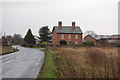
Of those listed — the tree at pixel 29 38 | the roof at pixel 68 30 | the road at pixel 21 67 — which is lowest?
the road at pixel 21 67

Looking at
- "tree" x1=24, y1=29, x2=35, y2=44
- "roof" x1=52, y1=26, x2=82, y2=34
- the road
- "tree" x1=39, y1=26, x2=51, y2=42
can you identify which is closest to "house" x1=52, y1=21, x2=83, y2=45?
"roof" x1=52, y1=26, x2=82, y2=34

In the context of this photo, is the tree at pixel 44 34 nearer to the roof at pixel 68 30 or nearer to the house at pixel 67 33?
the house at pixel 67 33

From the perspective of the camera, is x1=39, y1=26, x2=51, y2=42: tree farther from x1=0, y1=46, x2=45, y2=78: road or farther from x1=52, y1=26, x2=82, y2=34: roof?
x1=0, y1=46, x2=45, y2=78: road

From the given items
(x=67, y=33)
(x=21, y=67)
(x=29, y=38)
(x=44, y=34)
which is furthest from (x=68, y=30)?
(x=21, y=67)

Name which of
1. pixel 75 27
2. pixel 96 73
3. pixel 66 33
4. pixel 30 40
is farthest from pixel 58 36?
pixel 96 73

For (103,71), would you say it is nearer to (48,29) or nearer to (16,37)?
(48,29)

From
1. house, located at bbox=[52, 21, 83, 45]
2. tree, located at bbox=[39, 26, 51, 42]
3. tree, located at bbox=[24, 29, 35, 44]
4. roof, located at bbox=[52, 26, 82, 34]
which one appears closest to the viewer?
house, located at bbox=[52, 21, 83, 45]

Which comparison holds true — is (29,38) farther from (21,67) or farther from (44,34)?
(21,67)

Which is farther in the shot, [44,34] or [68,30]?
[44,34]

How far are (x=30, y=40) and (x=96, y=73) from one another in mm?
78288

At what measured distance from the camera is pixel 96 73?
6.52m

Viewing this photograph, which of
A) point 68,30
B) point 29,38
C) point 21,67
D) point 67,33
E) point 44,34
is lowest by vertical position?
point 21,67

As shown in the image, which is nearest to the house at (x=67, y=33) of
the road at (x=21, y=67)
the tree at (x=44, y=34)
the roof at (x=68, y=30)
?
the roof at (x=68, y=30)

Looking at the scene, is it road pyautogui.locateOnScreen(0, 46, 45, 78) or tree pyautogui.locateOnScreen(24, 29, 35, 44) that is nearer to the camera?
road pyautogui.locateOnScreen(0, 46, 45, 78)
